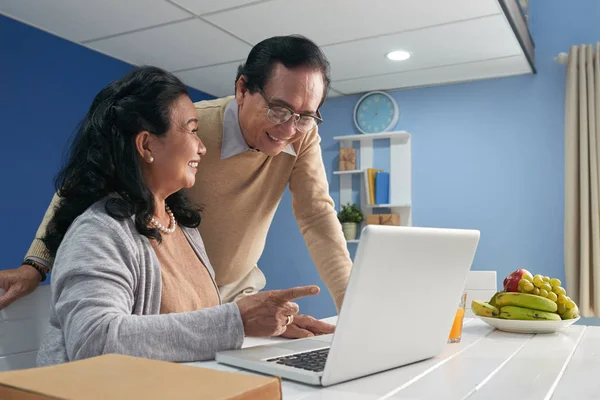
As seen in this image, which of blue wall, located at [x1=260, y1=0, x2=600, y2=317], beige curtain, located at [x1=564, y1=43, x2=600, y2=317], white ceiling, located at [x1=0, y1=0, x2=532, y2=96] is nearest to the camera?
white ceiling, located at [x1=0, y1=0, x2=532, y2=96]

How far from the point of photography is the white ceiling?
302 cm

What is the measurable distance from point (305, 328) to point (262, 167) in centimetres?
62

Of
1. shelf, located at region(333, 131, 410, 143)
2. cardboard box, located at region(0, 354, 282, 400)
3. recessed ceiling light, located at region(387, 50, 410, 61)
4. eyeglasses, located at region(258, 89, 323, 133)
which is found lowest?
cardboard box, located at region(0, 354, 282, 400)

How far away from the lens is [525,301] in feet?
5.07

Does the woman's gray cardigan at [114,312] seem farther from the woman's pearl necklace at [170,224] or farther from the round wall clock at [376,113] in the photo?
the round wall clock at [376,113]

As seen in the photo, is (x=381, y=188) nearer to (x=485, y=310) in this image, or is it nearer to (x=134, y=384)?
(x=485, y=310)

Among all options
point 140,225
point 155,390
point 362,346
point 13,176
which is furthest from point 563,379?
point 13,176

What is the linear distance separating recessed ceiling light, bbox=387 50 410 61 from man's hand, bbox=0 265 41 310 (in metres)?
2.81

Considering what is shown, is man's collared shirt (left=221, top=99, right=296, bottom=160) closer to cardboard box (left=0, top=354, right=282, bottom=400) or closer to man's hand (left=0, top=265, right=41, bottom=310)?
man's hand (left=0, top=265, right=41, bottom=310)

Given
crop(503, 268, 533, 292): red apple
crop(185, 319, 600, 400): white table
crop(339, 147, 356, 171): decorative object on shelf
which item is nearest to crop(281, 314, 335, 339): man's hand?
crop(185, 319, 600, 400): white table

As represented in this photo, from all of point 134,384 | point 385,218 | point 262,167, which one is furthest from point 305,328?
point 385,218

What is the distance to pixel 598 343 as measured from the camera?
1362 millimetres

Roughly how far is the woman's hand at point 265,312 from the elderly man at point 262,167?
0.52 meters

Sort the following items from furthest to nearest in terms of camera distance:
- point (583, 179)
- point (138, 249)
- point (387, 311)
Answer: point (583, 179) < point (138, 249) < point (387, 311)
